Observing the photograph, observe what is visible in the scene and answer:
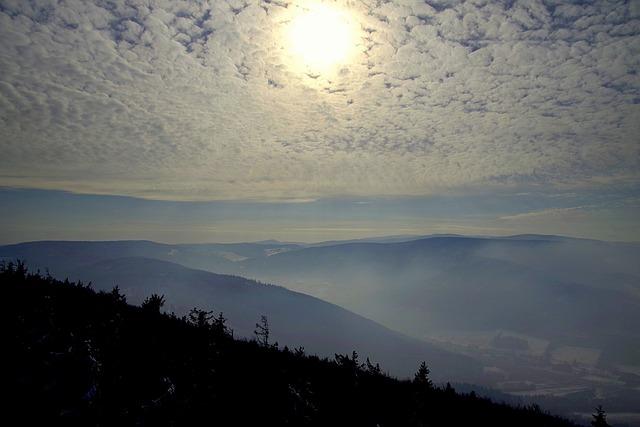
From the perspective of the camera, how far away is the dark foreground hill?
16703 millimetres

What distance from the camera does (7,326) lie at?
21.3m

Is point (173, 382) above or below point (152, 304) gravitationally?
below

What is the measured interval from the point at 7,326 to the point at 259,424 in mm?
15923

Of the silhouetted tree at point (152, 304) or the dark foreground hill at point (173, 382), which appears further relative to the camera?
the silhouetted tree at point (152, 304)

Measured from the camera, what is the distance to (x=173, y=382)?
2025 cm

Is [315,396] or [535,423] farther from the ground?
[315,396]

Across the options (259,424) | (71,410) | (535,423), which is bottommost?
(535,423)

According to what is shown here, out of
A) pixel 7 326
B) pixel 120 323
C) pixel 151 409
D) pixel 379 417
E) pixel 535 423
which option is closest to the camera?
pixel 151 409

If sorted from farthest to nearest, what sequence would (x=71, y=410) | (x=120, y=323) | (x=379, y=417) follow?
1. (x=120, y=323)
2. (x=379, y=417)
3. (x=71, y=410)

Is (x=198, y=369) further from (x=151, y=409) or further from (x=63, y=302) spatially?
(x=63, y=302)

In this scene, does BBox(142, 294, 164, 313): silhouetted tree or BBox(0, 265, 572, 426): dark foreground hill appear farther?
BBox(142, 294, 164, 313): silhouetted tree

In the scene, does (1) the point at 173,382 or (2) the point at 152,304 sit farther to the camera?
(2) the point at 152,304

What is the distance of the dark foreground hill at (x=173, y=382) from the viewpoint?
16.7m

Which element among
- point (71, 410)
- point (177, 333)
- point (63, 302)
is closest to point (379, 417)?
point (71, 410)
